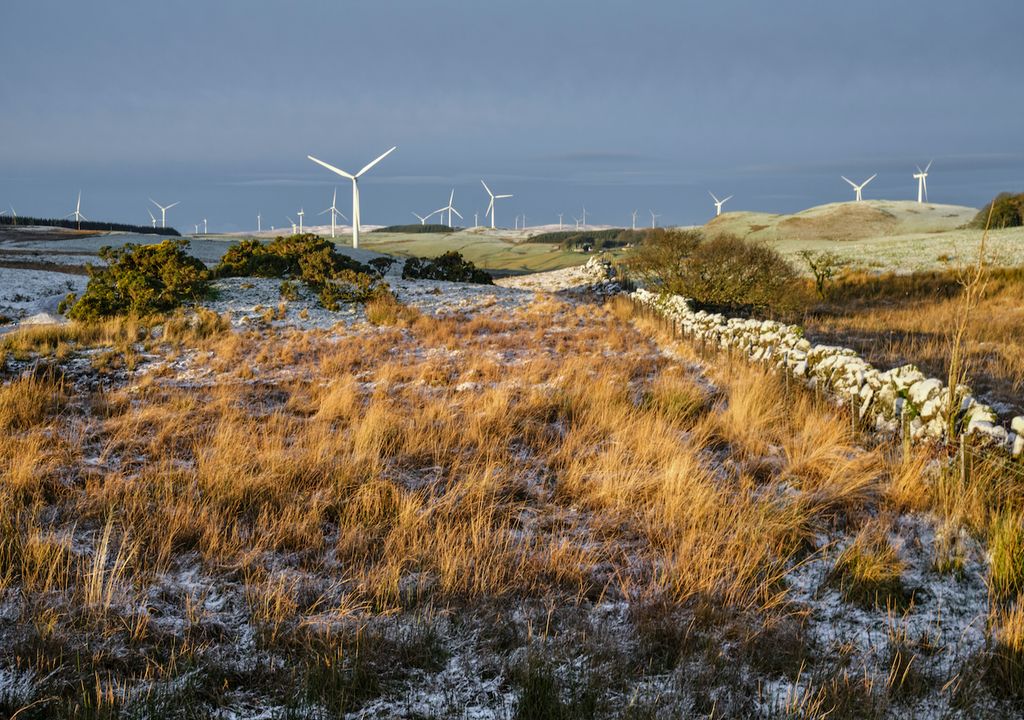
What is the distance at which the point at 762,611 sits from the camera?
11.4ft

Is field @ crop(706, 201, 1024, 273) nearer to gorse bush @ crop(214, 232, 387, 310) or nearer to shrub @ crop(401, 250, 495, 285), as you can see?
shrub @ crop(401, 250, 495, 285)

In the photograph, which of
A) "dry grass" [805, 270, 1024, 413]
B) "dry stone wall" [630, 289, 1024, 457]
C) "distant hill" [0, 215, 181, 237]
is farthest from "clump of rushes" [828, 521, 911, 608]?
"distant hill" [0, 215, 181, 237]

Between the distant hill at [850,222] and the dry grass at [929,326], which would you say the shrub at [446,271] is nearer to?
the dry grass at [929,326]

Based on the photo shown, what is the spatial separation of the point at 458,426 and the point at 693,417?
9.57ft

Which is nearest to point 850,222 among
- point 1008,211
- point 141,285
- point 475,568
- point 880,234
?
point 880,234

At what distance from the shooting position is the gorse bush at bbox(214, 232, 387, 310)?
19688 mm

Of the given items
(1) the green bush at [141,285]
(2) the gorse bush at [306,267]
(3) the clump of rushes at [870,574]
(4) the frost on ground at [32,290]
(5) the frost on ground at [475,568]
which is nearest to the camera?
(5) the frost on ground at [475,568]

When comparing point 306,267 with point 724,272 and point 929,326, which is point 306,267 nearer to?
point 724,272

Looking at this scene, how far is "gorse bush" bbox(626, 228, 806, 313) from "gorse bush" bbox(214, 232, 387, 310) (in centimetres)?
1015

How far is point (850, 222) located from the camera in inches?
2418

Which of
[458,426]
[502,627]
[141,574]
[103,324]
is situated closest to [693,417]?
[458,426]

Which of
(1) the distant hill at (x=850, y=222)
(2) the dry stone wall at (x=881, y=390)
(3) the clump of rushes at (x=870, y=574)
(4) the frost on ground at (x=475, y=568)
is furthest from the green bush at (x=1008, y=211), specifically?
(3) the clump of rushes at (x=870, y=574)

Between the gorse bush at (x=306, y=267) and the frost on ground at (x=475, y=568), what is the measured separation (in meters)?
12.3

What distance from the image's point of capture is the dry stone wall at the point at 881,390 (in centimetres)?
568
